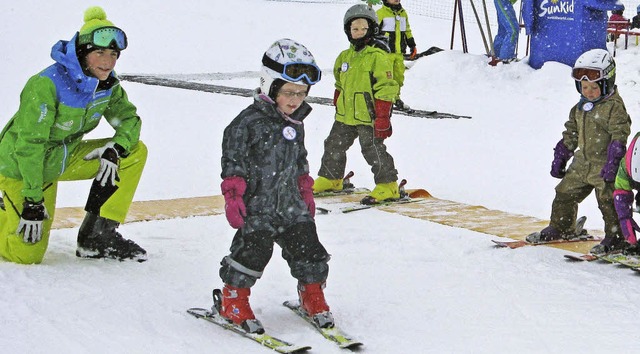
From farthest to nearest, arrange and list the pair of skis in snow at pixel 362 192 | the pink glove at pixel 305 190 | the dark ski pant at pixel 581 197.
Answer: the pair of skis in snow at pixel 362 192
the dark ski pant at pixel 581 197
the pink glove at pixel 305 190

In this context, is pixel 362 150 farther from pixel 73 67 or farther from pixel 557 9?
pixel 557 9

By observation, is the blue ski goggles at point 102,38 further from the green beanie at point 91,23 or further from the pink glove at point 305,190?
the pink glove at point 305,190

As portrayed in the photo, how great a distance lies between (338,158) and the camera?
868cm

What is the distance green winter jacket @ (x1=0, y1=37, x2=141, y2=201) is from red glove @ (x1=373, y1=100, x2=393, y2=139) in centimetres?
276

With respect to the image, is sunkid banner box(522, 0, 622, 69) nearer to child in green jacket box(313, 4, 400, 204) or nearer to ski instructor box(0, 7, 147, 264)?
child in green jacket box(313, 4, 400, 204)

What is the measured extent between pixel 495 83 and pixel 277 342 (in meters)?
11.8

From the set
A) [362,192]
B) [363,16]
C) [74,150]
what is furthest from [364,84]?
[74,150]

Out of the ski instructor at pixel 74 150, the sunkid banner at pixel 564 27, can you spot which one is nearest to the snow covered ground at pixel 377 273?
the ski instructor at pixel 74 150

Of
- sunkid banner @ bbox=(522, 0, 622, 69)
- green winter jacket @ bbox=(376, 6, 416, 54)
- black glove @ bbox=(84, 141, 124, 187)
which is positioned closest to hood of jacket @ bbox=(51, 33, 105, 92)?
black glove @ bbox=(84, 141, 124, 187)

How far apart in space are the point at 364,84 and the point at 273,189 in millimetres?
3671

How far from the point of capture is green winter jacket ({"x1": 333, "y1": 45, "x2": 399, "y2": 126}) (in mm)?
8117

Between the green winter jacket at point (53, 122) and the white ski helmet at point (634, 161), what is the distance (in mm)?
2968

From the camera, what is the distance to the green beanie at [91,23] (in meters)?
5.44

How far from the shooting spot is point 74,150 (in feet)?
19.3
